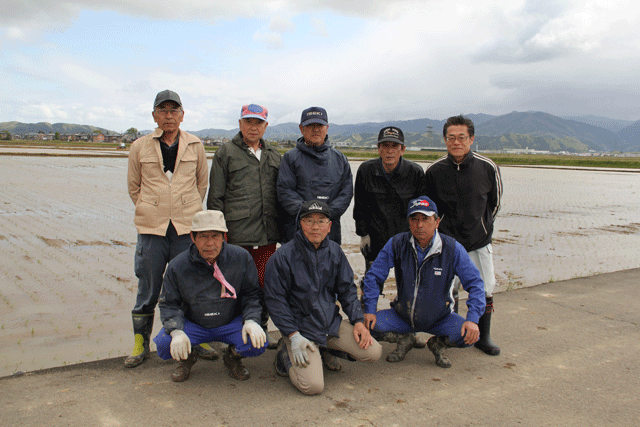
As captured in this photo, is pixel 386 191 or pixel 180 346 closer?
pixel 180 346

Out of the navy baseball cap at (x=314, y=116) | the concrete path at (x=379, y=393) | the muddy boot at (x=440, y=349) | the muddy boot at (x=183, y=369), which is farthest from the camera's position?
the navy baseball cap at (x=314, y=116)

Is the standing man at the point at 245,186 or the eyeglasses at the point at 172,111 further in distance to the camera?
the standing man at the point at 245,186

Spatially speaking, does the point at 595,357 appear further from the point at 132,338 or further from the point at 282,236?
the point at 132,338

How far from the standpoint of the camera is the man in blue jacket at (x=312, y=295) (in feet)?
11.7

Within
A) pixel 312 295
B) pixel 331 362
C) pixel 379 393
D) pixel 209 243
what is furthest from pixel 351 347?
pixel 209 243

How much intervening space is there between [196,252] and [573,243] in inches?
371

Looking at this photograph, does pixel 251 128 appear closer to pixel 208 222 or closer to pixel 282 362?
pixel 208 222

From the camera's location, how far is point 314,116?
161 inches

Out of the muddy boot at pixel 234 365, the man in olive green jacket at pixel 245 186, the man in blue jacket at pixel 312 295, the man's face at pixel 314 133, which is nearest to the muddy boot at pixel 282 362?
the man in blue jacket at pixel 312 295

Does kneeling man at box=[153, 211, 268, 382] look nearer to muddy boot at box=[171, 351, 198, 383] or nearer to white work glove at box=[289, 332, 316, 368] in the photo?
muddy boot at box=[171, 351, 198, 383]

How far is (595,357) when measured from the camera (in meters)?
3.97

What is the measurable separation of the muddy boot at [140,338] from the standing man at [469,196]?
9.62ft

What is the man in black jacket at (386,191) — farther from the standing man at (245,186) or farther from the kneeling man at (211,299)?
the kneeling man at (211,299)

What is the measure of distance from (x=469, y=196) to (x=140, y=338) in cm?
328
